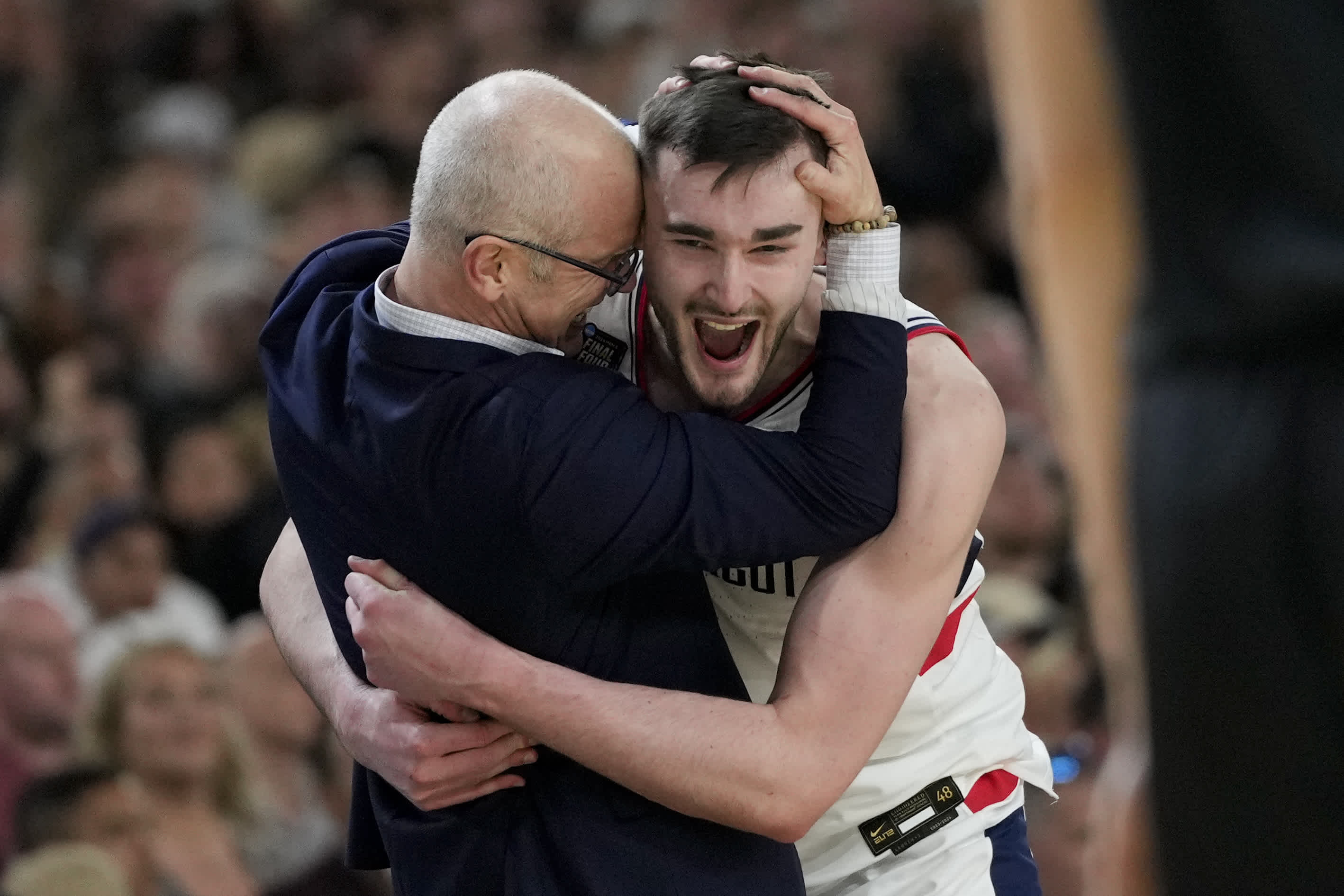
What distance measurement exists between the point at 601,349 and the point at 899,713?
0.87 m

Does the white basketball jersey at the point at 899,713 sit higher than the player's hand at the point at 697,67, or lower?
lower

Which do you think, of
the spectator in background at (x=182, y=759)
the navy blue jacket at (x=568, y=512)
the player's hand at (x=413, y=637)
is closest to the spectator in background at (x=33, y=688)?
the spectator in background at (x=182, y=759)

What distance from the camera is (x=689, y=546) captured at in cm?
246

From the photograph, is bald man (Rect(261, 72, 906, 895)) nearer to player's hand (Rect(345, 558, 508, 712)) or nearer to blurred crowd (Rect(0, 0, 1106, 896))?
player's hand (Rect(345, 558, 508, 712))

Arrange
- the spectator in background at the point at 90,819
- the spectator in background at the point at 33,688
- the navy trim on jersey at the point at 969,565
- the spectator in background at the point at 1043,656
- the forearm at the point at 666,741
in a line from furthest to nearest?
the spectator in background at the point at 1043,656 < the spectator in background at the point at 33,688 < the spectator in background at the point at 90,819 < the navy trim on jersey at the point at 969,565 < the forearm at the point at 666,741

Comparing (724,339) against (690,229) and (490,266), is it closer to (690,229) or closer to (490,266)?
(690,229)

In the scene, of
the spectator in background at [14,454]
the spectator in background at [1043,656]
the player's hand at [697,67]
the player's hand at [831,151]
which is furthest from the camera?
the spectator in background at [1043,656]

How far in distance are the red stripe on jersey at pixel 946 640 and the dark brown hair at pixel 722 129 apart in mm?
935

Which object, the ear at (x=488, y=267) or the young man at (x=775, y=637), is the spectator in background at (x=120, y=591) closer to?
the young man at (x=775, y=637)

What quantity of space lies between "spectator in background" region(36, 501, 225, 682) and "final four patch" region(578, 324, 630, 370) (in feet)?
8.80

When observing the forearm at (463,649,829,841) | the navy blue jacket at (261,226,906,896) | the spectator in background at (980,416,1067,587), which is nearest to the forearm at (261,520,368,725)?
the navy blue jacket at (261,226,906,896)

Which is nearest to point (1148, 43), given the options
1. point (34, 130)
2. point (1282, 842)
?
point (1282, 842)

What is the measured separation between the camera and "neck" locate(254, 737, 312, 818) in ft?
17.1

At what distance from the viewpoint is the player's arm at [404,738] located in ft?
8.73
